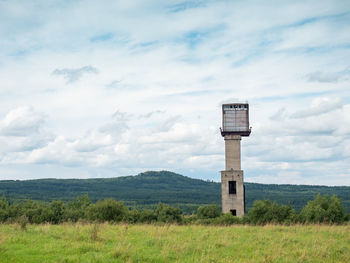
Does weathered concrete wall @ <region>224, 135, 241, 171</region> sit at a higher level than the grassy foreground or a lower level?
higher

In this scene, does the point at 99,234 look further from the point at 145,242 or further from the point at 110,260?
the point at 110,260

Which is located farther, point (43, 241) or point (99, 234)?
point (99, 234)

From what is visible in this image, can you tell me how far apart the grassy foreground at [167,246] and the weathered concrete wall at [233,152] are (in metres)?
32.0

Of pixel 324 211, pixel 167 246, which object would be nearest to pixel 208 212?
pixel 324 211

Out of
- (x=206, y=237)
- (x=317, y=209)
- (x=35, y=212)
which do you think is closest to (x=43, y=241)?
(x=206, y=237)

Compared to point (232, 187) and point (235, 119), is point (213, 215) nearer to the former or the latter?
point (232, 187)

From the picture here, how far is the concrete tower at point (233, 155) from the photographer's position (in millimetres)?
52688

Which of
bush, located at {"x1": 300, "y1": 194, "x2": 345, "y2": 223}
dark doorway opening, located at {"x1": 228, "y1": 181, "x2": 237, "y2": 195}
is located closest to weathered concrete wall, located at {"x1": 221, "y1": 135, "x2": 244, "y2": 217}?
dark doorway opening, located at {"x1": 228, "y1": 181, "x2": 237, "y2": 195}

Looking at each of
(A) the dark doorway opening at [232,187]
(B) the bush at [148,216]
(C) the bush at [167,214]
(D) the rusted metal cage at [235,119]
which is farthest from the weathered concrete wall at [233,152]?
(B) the bush at [148,216]

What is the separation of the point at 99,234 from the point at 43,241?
3.02 m

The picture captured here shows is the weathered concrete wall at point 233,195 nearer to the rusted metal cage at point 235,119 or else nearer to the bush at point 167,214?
the rusted metal cage at point 235,119

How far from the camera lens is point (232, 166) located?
53.4m

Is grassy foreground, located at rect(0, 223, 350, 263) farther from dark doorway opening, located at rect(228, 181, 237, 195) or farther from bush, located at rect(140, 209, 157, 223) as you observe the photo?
dark doorway opening, located at rect(228, 181, 237, 195)

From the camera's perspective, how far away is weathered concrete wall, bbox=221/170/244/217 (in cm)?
5256
